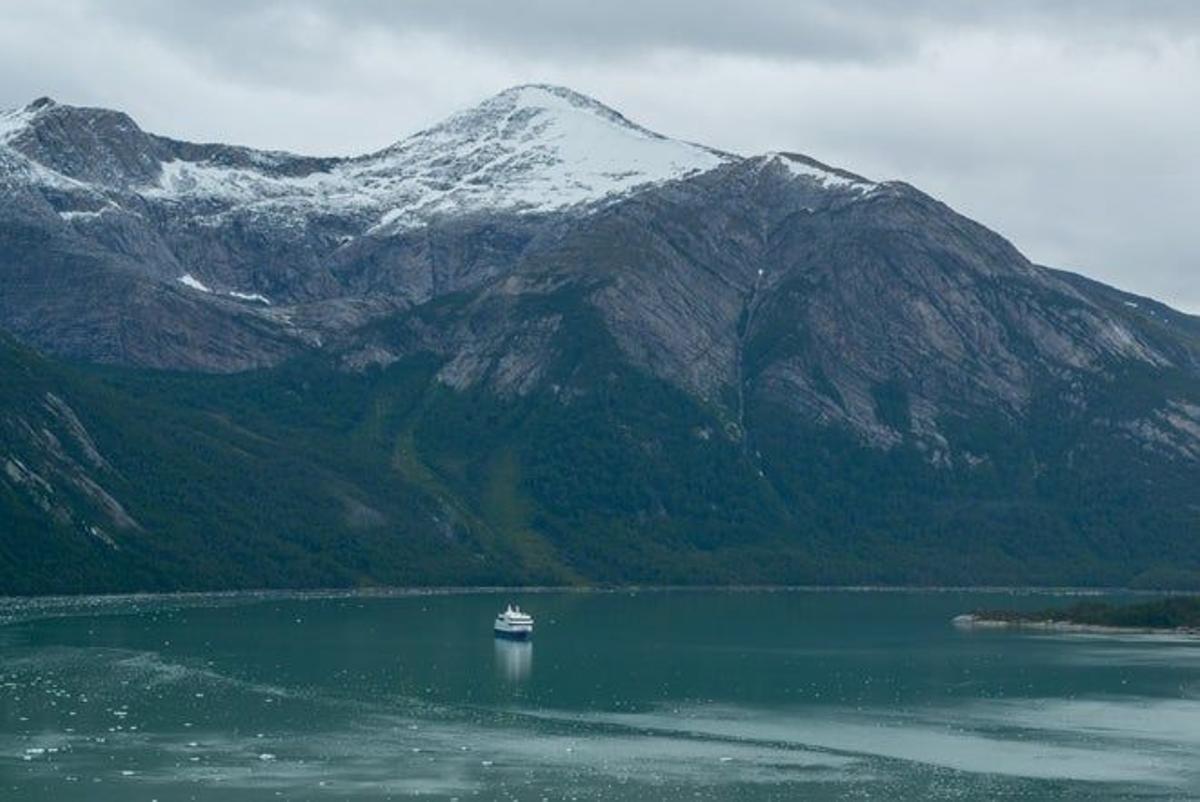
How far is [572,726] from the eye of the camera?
149500mm

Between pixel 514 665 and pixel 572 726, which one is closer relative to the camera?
pixel 572 726

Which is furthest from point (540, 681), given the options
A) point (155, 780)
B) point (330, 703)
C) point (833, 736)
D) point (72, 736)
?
point (155, 780)

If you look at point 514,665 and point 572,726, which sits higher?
point 514,665

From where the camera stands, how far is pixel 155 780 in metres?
121

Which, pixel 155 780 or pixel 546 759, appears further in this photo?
pixel 546 759

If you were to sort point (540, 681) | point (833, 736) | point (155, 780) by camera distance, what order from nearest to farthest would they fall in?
point (155, 780), point (833, 736), point (540, 681)

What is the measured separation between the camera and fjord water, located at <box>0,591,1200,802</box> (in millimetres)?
123812

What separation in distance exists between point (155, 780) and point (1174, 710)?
2850 inches

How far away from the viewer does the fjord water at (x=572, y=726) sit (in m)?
124

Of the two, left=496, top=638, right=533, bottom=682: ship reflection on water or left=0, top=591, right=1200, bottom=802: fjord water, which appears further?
left=496, top=638, right=533, bottom=682: ship reflection on water

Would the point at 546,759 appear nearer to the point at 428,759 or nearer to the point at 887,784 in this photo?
the point at 428,759

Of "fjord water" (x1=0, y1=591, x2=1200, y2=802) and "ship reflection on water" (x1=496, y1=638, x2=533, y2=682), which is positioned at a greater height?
"ship reflection on water" (x1=496, y1=638, x2=533, y2=682)

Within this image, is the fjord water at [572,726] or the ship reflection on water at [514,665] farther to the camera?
the ship reflection on water at [514,665]

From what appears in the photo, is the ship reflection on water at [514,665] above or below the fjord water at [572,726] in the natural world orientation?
above
